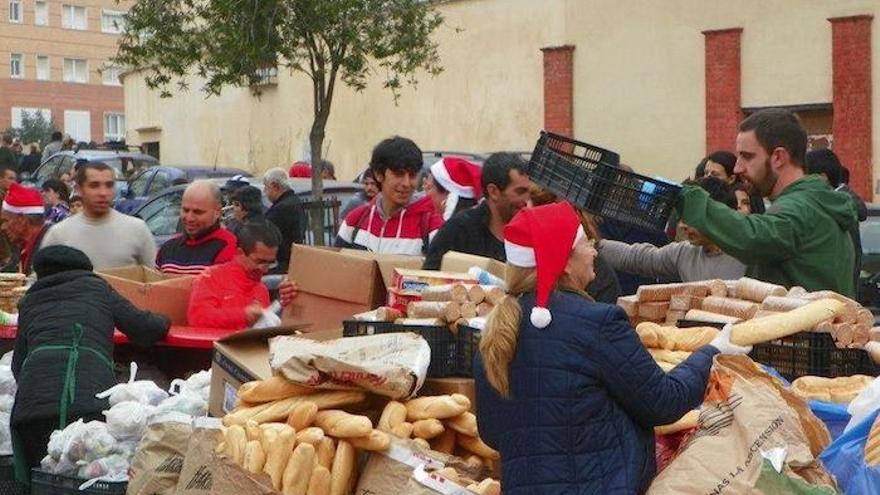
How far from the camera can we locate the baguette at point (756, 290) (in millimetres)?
6676

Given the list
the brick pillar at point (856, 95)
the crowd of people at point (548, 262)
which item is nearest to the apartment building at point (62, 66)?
the brick pillar at point (856, 95)

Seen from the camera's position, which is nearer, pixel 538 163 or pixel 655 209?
pixel 655 209

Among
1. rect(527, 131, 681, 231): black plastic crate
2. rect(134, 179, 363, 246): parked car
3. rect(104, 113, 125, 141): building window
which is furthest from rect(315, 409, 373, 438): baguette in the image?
rect(104, 113, 125, 141): building window

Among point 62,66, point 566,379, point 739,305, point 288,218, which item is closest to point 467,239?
point 739,305

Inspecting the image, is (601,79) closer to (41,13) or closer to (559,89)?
(559,89)

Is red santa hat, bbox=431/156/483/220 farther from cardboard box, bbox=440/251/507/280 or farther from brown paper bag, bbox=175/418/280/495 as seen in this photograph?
brown paper bag, bbox=175/418/280/495

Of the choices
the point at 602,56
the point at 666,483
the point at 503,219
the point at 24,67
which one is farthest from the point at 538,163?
the point at 24,67

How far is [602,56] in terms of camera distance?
29.7 meters

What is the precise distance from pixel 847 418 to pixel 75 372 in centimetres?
401

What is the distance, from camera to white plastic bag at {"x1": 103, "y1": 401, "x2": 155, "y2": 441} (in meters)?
7.73

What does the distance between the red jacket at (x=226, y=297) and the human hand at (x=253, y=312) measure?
22mm

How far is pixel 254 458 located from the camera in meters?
6.46

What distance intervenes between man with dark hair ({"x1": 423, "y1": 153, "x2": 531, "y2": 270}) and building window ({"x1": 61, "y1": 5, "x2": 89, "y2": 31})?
75823 mm

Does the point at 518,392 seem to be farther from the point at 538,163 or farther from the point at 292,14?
the point at 292,14
